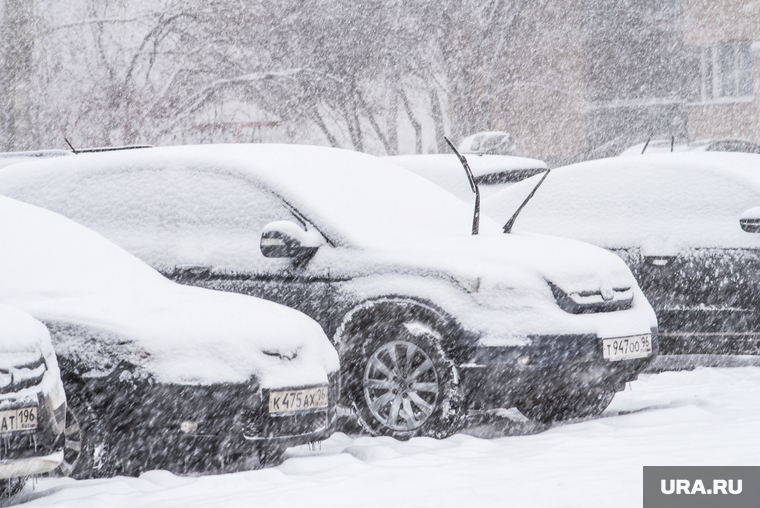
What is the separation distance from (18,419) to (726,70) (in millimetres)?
29472

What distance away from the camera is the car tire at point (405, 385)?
629 centimetres

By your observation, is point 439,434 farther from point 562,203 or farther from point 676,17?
point 676,17

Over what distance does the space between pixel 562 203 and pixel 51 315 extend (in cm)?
479

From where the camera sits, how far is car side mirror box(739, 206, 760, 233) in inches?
311

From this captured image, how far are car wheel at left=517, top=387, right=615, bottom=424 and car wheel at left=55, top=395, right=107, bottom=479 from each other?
2.47 m

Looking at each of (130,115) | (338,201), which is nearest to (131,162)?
(338,201)

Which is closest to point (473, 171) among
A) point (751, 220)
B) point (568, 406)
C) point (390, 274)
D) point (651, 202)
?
point (651, 202)

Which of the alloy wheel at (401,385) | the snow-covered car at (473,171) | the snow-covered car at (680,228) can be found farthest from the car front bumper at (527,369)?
the snow-covered car at (473,171)

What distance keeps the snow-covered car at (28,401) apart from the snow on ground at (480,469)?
0.35m

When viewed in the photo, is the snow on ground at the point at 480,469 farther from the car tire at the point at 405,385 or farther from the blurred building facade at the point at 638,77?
the blurred building facade at the point at 638,77

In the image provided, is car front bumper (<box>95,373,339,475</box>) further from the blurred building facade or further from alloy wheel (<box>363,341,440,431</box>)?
the blurred building facade

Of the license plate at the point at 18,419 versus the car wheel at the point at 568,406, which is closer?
the license plate at the point at 18,419

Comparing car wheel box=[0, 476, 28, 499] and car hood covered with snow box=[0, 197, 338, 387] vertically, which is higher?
car hood covered with snow box=[0, 197, 338, 387]

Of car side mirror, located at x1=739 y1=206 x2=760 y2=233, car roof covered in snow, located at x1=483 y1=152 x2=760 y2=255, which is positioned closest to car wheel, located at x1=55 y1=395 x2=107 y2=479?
car roof covered in snow, located at x1=483 y1=152 x2=760 y2=255
